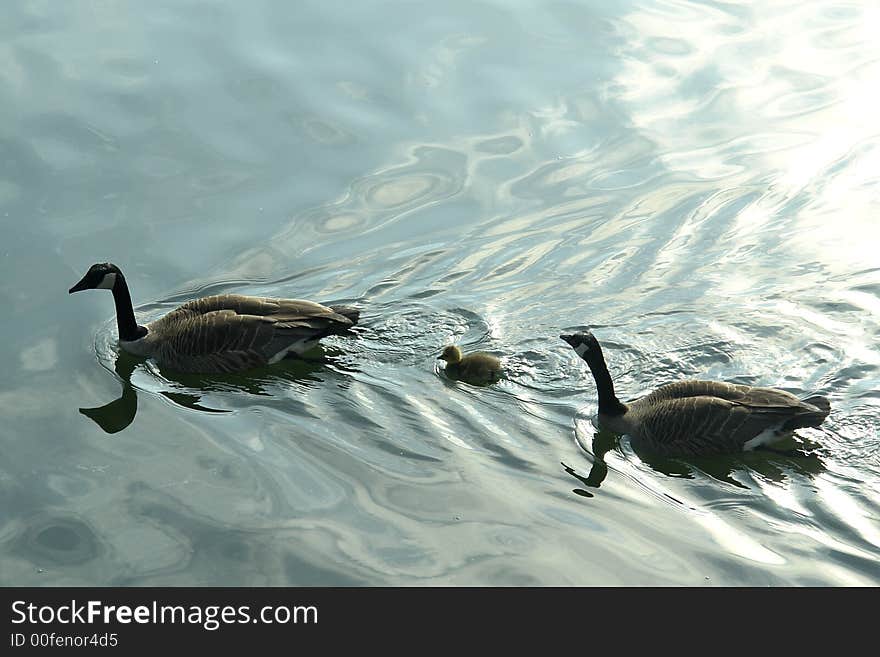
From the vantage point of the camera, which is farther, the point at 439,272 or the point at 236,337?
the point at 439,272

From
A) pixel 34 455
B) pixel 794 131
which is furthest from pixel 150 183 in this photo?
pixel 794 131

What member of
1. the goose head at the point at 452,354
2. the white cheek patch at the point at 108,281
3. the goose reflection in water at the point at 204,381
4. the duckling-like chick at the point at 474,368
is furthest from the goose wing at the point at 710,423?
the white cheek patch at the point at 108,281

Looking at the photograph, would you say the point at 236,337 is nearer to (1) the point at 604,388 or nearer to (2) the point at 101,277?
(2) the point at 101,277

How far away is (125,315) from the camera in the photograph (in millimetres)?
11391

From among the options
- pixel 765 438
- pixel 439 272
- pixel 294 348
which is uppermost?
pixel 439 272

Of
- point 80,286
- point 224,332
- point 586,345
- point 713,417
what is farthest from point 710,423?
point 80,286

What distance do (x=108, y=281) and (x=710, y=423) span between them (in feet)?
18.3

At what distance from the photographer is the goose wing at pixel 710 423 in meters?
9.80

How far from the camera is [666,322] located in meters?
11.9

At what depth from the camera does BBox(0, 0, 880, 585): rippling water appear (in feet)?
28.5

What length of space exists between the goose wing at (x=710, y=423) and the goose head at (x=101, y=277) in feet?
16.5

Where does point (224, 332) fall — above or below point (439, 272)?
below

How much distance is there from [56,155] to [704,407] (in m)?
8.53

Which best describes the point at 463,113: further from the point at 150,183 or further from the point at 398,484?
the point at 398,484
